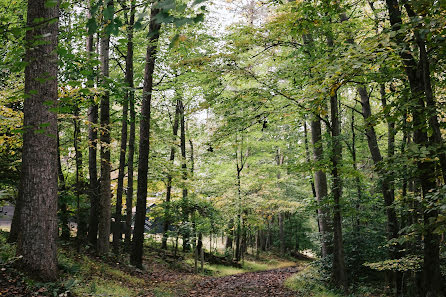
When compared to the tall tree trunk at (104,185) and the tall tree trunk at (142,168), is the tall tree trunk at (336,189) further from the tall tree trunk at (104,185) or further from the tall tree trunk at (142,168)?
the tall tree trunk at (104,185)

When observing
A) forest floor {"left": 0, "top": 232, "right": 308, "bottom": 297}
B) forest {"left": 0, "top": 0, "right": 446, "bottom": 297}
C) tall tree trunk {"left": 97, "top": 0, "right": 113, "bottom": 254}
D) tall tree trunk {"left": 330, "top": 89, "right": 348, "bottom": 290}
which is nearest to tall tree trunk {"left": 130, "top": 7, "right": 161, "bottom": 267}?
forest {"left": 0, "top": 0, "right": 446, "bottom": 297}

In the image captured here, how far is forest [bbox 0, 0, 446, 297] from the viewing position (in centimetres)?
446

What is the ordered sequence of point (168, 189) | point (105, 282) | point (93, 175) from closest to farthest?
point (105, 282) < point (93, 175) < point (168, 189)

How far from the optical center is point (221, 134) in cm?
953

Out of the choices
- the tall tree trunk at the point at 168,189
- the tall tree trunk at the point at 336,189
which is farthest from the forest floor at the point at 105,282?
the tall tree trunk at the point at 168,189

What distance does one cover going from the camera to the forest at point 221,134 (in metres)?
4.46

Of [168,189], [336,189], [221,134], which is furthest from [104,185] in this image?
[168,189]

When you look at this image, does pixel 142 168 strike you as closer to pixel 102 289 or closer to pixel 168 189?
pixel 102 289

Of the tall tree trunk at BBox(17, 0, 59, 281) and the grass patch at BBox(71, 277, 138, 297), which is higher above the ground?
the tall tree trunk at BBox(17, 0, 59, 281)

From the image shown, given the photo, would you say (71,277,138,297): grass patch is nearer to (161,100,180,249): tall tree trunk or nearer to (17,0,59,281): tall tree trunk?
(17,0,59,281): tall tree trunk

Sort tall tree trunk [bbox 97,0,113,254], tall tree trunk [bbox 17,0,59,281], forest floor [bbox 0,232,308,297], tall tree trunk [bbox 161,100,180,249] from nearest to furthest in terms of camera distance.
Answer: forest floor [bbox 0,232,308,297]
tall tree trunk [bbox 17,0,59,281]
tall tree trunk [bbox 97,0,113,254]
tall tree trunk [bbox 161,100,180,249]

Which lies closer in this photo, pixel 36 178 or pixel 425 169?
pixel 425 169

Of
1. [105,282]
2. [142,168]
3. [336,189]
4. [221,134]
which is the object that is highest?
[221,134]

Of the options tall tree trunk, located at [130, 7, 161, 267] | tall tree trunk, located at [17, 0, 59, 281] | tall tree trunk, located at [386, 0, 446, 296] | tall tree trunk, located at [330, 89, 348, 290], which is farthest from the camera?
tall tree trunk, located at [130, 7, 161, 267]
